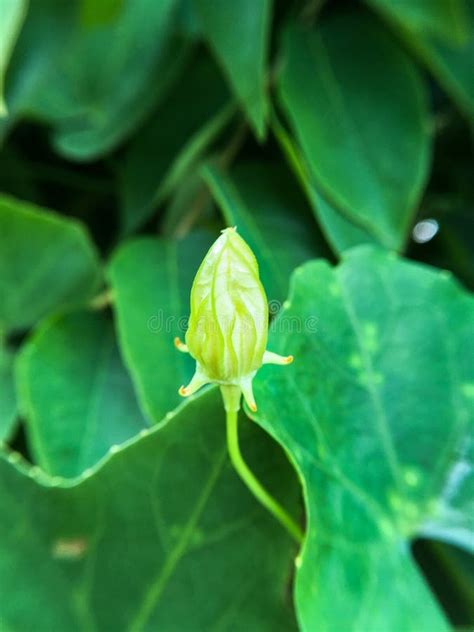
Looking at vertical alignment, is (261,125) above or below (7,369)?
above

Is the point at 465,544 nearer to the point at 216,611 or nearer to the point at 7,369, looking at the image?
the point at 216,611

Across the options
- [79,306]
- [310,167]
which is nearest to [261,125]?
[310,167]

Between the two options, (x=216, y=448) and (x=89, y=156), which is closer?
(x=216, y=448)

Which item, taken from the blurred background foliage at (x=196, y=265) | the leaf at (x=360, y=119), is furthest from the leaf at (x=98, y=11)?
the leaf at (x=360, y=119)

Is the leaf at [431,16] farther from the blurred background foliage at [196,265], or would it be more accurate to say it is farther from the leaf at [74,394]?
the leaf at [74,394]

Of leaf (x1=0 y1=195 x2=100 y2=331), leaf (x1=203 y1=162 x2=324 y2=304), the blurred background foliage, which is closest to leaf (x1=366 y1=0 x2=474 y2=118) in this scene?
the blurred background foliage

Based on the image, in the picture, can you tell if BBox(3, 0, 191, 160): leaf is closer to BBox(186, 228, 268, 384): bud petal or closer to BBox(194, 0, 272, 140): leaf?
BBox(194, 0, 272, 140): leaf
